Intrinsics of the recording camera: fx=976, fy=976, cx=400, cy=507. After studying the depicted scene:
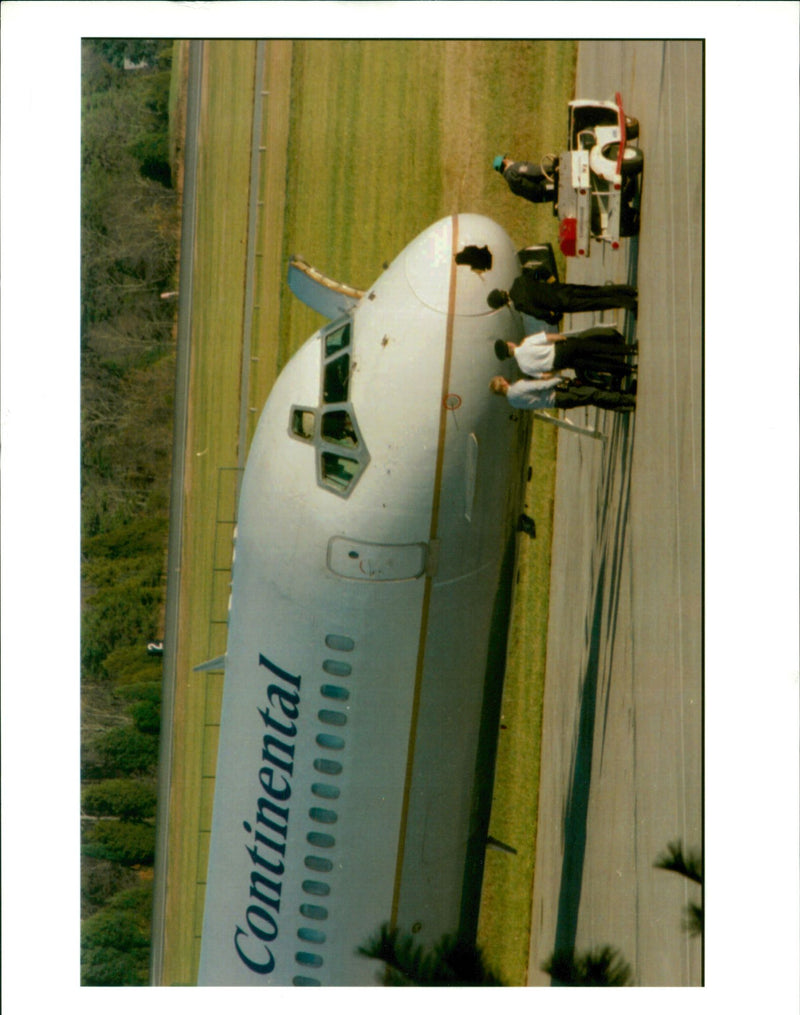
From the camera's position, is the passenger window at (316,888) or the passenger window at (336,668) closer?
the passenger window at (336,668)

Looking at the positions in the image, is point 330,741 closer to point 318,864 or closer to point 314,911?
point 318,864

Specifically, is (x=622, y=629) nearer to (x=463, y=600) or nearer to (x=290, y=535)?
(x=463, y=600)

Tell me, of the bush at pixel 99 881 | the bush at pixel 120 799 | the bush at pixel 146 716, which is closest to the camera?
the bush at pixel 99 881

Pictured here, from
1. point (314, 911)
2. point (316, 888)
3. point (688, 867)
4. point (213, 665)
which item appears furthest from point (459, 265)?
point (314, 911)

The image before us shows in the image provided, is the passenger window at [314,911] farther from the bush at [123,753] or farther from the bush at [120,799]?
the bush at [123,753]

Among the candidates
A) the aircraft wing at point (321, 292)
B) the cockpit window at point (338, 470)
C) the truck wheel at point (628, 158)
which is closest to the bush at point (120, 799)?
the cockpit window at point (338, 470)

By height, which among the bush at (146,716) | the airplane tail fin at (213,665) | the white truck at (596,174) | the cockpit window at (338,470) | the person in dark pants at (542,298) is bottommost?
the bush at (146,716)

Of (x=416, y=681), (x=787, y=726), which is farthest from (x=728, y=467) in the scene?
(x=416, y=681)

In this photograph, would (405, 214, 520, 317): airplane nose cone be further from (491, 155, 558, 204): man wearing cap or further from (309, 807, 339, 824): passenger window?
(309, 807, 339, 824): passenger window
